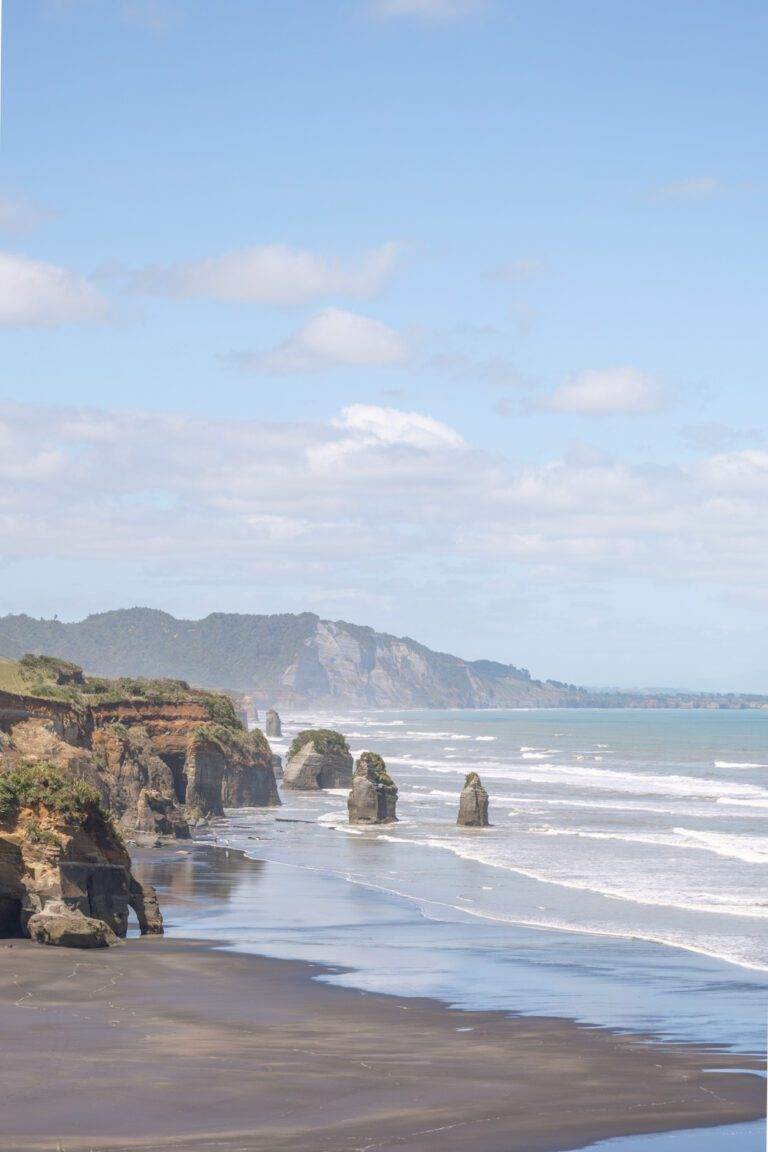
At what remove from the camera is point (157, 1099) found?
726 inches

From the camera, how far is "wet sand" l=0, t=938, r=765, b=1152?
56.3 ft

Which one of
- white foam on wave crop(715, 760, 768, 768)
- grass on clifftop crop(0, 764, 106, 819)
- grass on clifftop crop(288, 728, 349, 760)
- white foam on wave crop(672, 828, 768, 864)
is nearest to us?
grass on clifftop crop(0, 764, 106, 819)

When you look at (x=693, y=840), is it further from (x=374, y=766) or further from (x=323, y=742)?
(x=323, y=742)

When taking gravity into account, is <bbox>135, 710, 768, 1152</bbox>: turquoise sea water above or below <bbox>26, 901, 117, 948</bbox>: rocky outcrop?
below

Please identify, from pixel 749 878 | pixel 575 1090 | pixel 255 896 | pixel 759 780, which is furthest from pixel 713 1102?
pixel 759 780

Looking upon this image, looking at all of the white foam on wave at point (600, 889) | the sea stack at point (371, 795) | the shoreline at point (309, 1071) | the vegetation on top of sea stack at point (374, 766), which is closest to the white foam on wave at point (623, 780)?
the sea stack at point (371, 795)

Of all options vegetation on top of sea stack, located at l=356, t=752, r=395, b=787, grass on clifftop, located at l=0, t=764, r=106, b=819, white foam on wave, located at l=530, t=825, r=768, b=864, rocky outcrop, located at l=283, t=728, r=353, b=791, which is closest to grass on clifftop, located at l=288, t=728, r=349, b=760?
rocky outcrop, located at l=283, t=728, r=353, b=791

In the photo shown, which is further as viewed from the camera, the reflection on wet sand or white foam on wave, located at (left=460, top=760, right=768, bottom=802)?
white foam on wave, located at (left=460, top=760, right=768, bottom=802)

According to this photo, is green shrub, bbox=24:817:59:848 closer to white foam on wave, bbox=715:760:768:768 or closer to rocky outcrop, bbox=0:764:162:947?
rocky outcrop, bbox=0:764:162:947

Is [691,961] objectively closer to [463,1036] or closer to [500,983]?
[500,983]

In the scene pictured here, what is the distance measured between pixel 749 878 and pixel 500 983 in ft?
71.5

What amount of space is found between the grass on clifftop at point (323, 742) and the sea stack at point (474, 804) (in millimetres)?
33431

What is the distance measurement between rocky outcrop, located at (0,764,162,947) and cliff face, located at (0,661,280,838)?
16118 millimetres

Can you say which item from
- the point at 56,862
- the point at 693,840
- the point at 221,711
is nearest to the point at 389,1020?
the point at 56,862
